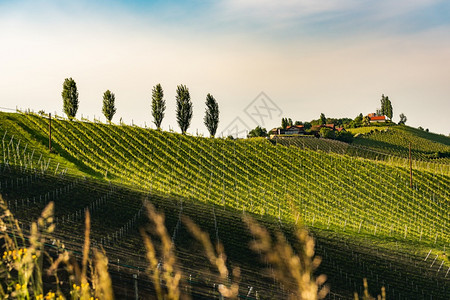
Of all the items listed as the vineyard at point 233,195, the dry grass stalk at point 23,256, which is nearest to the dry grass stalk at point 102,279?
the dry grass stalk at point 23,256

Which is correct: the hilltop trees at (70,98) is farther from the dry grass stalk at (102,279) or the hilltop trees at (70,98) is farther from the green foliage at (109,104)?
the dry grass stalk at (102,279)

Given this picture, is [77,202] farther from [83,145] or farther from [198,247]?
[83,145]

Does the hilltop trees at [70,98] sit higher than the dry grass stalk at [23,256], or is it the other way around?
the hilltop trees at [70,98]

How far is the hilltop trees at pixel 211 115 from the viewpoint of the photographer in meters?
82.0

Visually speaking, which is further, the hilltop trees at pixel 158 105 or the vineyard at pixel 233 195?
the hilltop trees at pixel 158 105

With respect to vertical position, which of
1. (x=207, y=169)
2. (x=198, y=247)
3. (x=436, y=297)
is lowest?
(x=436, y=297)

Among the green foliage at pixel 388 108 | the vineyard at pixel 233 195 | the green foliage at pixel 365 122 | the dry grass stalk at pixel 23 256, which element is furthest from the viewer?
the green foliage at pixel 388 108

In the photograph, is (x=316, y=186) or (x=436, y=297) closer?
(x=436, y=297)

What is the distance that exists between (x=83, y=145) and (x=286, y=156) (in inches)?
1081

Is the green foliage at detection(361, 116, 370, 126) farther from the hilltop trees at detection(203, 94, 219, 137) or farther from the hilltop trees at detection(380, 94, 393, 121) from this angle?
the hilltop trees at detection(203, 94, 219, 137)

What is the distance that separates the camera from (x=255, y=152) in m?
59.0

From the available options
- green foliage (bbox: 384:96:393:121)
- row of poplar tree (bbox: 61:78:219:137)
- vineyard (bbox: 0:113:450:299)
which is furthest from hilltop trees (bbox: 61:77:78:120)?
green foliage (bbox: 384:96:393:121)

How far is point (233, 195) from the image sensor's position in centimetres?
4397

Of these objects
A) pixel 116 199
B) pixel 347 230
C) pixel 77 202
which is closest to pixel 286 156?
pixel 347 230
